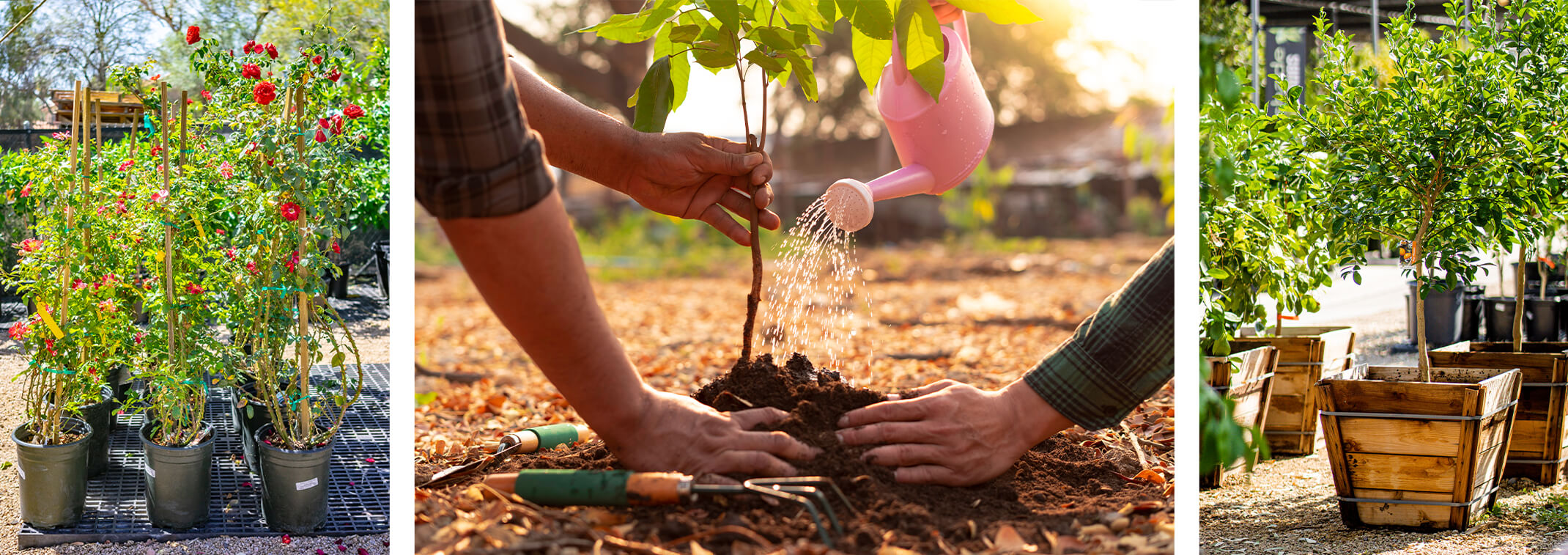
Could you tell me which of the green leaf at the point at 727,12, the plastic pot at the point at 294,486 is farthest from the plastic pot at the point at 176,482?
the green leaf at the point at 727,12

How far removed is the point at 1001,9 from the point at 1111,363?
0.55m

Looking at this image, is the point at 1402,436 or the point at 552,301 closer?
the point at 552,301

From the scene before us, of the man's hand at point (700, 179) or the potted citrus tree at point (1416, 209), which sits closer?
the man's hand at point (700, 179)

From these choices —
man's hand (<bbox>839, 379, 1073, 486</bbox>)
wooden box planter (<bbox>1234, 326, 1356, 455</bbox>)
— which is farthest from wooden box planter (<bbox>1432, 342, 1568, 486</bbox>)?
man's hand (<bbox>839, 379, 1073, 486</bbox>)

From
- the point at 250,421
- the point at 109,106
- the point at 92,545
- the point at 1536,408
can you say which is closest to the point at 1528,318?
the point at 1536,408

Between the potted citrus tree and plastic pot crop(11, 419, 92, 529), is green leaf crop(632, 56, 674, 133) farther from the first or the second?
plastic pot crop(11, 419, 92, 529)

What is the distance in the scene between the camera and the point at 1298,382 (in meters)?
3.73

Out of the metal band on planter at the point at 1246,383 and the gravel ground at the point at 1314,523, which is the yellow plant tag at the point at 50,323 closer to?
the gravel ground at the point at 1314,523

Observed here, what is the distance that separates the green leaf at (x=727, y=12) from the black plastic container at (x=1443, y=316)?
6668mm

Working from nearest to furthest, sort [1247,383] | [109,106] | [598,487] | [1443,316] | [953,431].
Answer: [598,487] → [953,431] → [1247,383] → [109,106] → [1443,316]

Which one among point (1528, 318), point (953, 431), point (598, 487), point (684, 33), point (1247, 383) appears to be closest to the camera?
point (598, 487)

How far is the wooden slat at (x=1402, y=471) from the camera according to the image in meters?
2.83

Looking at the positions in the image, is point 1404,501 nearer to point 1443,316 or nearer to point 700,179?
point 700,179

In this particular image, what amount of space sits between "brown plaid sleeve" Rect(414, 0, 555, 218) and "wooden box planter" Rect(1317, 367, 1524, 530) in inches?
104
